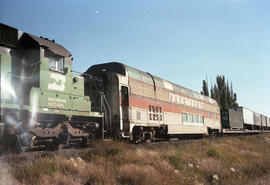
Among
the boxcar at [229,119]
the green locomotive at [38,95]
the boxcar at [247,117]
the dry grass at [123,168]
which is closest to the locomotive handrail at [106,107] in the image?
the green locomotive at [38,95]

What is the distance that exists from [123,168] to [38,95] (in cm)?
363

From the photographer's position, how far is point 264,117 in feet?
156

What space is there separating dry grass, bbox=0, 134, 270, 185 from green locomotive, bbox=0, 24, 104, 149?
1.01 meters

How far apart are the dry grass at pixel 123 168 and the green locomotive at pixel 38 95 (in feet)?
3.30

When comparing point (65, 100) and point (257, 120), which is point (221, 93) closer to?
point (257, 120)

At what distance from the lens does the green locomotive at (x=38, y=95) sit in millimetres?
7637

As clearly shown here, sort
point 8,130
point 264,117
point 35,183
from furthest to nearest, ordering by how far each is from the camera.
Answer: point 264,117, point 8,130, point 35,183

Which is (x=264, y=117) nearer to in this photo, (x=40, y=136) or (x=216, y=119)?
(x=216, y=119)

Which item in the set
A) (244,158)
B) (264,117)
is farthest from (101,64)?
(264,117)

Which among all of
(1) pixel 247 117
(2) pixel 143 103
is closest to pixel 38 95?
(2) pixel 143 103

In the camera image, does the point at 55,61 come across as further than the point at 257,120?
No

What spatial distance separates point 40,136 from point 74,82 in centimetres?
258

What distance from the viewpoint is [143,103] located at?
44.7ft

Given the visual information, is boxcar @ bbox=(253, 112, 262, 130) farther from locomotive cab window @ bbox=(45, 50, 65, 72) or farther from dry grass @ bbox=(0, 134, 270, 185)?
locomotive cab window @ bbox=(45, 50, 65, 72)
